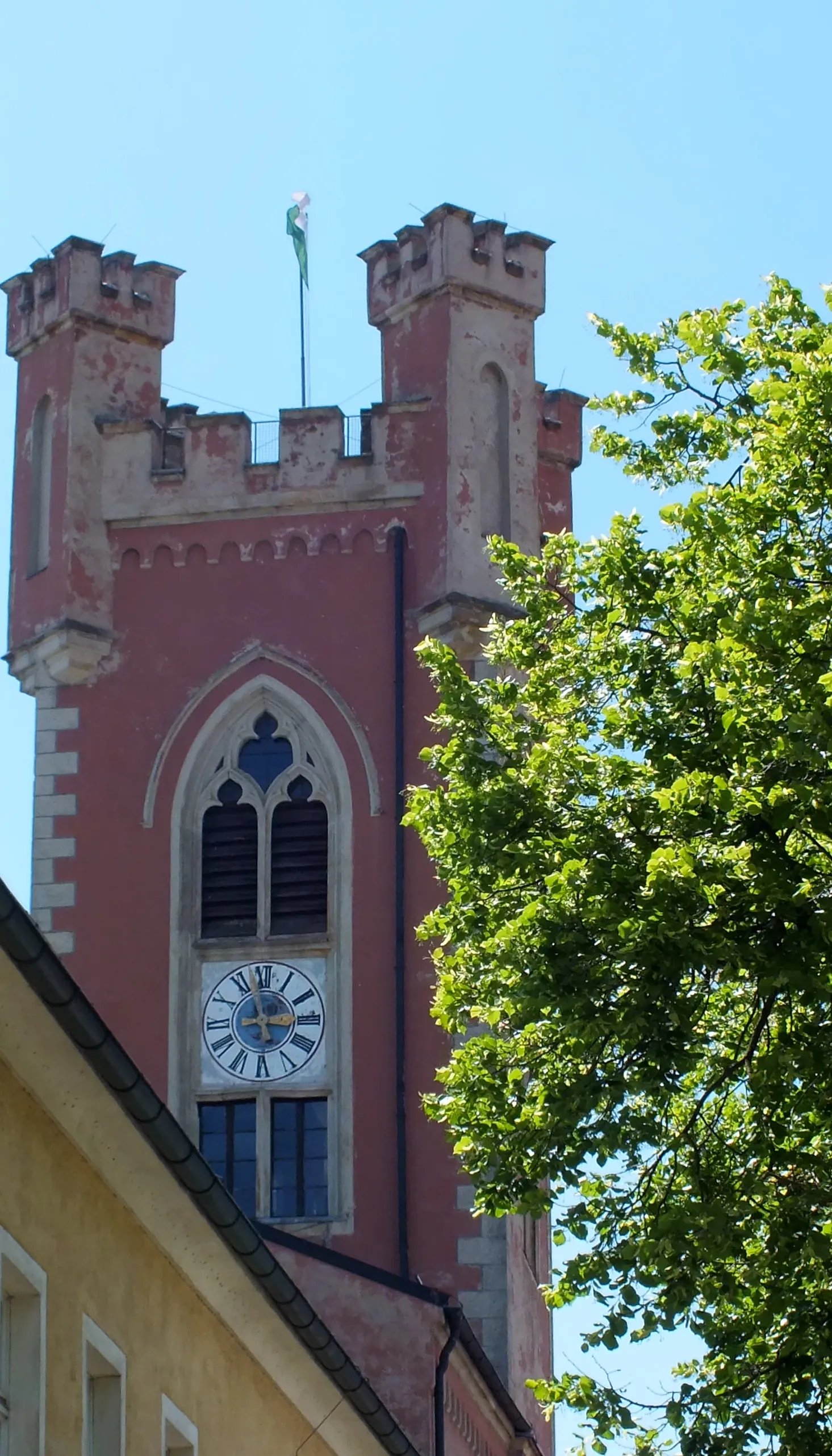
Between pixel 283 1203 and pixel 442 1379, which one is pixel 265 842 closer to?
pixel 283 1203

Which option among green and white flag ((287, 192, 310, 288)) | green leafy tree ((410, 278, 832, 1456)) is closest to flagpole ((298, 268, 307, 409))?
green and white flag ((287, 192, 310, 288))

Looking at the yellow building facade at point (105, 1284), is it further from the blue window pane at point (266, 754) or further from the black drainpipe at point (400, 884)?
the blue window pane at point (266, 754)

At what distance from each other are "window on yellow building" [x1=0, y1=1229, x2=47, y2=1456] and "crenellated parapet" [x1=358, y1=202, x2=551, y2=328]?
19470 mm

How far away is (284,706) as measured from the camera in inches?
1196

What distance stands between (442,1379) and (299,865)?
572 centimetres

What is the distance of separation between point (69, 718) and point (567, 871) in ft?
43.0

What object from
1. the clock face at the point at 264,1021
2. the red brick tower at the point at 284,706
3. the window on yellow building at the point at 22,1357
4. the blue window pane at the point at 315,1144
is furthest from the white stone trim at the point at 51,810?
the window on yellow building at the point at 22,1357

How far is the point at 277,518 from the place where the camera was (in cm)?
3138

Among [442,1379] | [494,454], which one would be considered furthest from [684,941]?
[494,454]

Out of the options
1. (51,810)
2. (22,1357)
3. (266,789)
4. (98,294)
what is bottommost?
(22,1357)

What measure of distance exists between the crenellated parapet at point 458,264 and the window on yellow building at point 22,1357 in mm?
19470

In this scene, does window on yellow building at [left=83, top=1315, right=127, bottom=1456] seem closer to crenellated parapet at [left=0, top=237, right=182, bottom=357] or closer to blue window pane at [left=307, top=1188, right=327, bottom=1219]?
blue window pane at [left=307, top=1188, right=327, bottom=1219]

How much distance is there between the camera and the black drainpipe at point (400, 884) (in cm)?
2825

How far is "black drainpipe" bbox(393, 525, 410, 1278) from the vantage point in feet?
92.7
